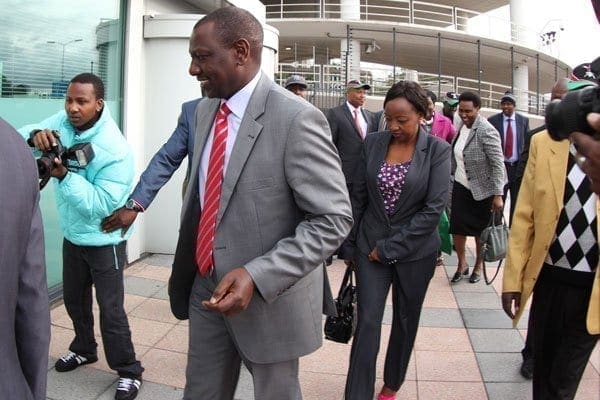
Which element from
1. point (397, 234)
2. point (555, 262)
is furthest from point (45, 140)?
point (555, 262)

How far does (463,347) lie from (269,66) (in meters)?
5.12

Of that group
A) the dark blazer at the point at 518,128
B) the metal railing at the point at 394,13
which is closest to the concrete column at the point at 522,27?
the metal railing at the point at 394,13

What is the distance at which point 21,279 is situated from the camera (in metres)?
1.61

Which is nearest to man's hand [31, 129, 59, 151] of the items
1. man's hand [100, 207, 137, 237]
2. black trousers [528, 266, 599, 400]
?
man's hand [100, 207, 137, 237]

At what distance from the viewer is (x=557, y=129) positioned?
1.48m

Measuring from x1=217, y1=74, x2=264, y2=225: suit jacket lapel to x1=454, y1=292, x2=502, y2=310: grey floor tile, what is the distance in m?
4.13

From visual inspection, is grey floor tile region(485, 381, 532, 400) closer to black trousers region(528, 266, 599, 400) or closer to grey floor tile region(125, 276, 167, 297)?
black trousers region(528, 266, 599, 400)

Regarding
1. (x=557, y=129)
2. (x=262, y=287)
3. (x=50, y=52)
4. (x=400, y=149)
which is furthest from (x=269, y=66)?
(x=557, y=129)

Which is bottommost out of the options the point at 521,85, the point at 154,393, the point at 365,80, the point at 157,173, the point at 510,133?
the point at 154,393

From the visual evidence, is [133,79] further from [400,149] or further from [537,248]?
[537,248]

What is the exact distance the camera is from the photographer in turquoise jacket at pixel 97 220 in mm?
3451

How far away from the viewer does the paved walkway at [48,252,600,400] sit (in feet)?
12.7

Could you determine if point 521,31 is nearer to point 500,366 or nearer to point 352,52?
point 352,52

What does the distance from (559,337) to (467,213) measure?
12.2 ft
